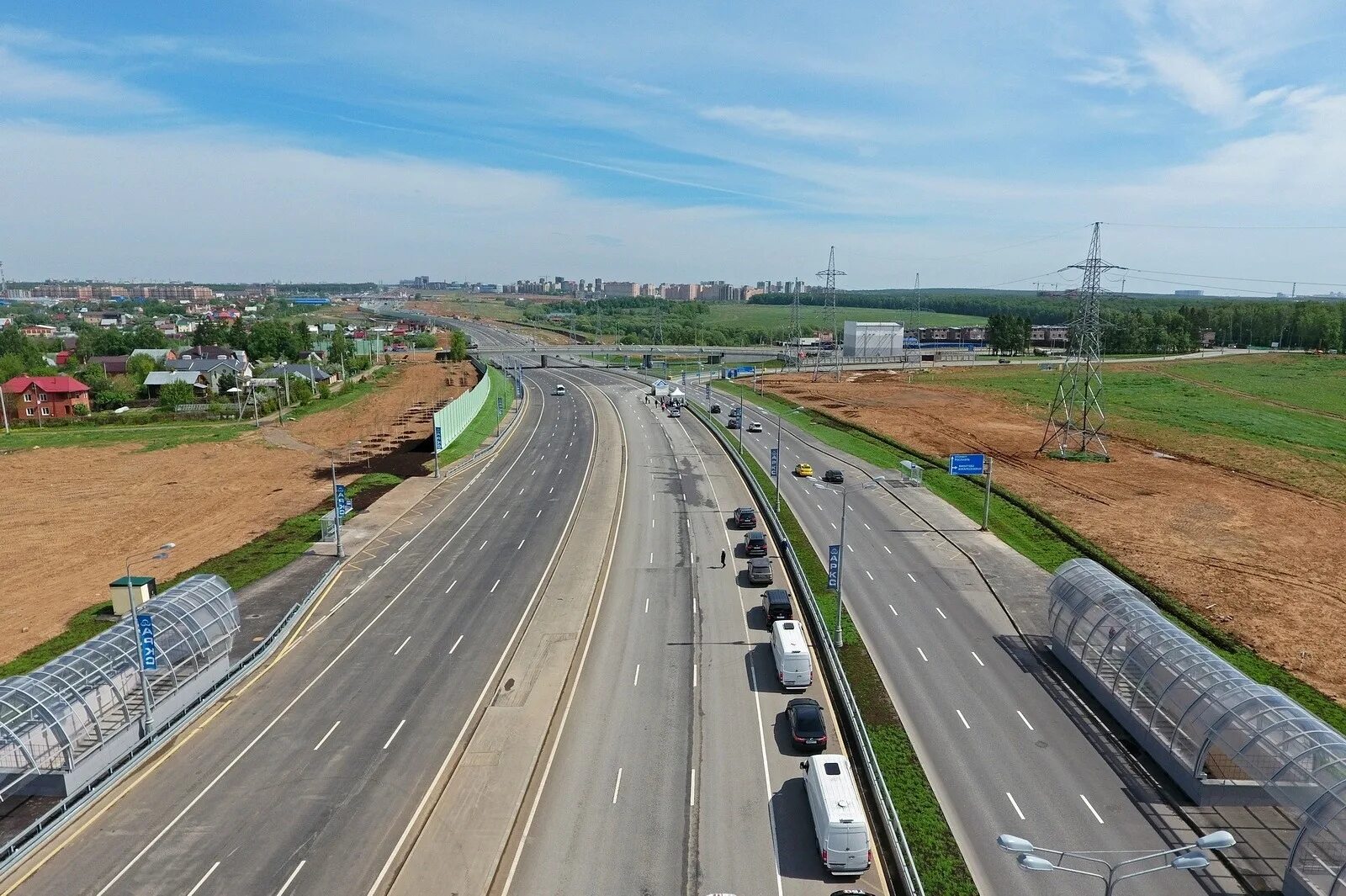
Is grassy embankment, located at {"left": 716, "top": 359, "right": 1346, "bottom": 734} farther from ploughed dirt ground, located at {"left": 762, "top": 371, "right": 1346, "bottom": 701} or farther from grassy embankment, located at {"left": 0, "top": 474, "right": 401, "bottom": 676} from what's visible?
grassy embankment, located at {"left": 0, "top": 474, "right": 401, "bottom": 676}

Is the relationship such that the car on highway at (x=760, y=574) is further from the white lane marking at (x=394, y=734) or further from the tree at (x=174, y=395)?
the tree at (x=174, y=395)

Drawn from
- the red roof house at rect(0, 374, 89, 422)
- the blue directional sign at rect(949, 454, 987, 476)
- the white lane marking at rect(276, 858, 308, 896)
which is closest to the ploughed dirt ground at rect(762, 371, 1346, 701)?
the blue directional sign at rect(949, 454, 987, 476)

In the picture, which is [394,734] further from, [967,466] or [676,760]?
[967,466]

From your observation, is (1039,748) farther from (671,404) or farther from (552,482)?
(671,404)

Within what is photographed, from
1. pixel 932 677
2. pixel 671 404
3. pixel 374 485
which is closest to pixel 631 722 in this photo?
pixel 932 677

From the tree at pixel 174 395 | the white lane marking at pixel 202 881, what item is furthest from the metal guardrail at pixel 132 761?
the tree at pixel 174 395

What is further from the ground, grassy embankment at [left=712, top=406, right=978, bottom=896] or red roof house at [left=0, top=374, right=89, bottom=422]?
red roof house at [left=0, top=374, right=89, bottom=422]

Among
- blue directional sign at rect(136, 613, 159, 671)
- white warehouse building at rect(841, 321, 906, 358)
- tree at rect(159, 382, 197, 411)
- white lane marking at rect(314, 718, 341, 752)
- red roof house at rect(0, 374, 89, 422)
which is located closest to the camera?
blue directional sign at rect(136, 613, 159, 671)
